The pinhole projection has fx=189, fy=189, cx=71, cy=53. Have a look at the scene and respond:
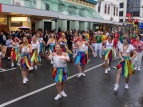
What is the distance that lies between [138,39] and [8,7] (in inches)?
376

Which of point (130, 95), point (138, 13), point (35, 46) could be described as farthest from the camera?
point (138, 13)

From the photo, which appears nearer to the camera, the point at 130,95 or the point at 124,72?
the point at 130,95

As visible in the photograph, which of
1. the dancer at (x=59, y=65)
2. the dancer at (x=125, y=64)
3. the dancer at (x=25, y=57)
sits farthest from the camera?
the dancer at (x=25, y=57)

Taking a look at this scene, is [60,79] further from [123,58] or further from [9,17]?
[9,17]

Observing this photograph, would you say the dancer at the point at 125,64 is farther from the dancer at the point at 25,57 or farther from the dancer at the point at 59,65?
the dancer at the point at 25,57

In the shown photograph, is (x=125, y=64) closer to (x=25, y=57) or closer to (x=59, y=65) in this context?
(x=59, y=65)

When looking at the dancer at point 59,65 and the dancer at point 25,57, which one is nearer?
the dancer at point 59,65

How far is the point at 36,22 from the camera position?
71.0 feet

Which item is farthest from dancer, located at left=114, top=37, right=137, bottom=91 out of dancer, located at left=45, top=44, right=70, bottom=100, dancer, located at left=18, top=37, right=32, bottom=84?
dancer, located at left=18, top=37, right=32, bottom=84

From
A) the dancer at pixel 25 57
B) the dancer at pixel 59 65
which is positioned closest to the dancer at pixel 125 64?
the dancer at pixel 59 65

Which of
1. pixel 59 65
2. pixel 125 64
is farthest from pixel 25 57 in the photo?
pixel 125 64

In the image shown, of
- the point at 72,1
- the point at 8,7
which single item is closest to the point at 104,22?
the point at 72,1

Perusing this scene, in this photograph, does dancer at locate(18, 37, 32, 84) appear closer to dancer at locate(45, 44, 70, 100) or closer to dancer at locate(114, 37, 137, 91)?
dancer at locate(45, 44, 70, 100)

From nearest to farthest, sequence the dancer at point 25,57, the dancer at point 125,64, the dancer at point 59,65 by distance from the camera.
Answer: the dancer at point 59,65 < the dancer at point 125,64 < the dancer at point 25,57
